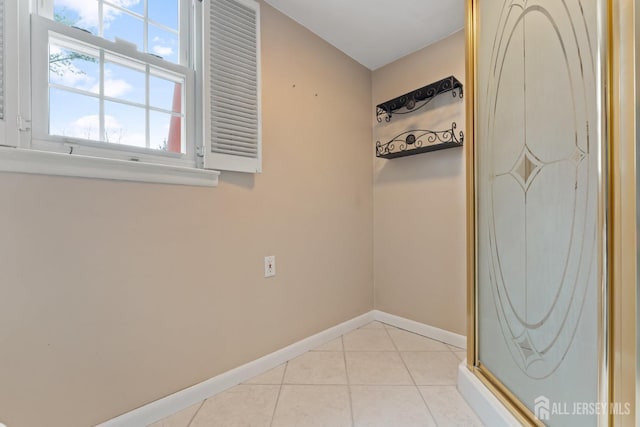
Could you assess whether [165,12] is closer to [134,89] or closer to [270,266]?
[134,89]

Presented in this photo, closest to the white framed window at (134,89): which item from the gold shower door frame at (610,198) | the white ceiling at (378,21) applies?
the white ceiling at (378,21)

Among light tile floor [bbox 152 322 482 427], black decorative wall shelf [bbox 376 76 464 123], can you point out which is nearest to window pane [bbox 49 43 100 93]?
light tile floor [bbox 152 322 482 427]

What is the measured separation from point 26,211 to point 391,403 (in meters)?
1.59

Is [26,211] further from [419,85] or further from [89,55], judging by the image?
[419,85]

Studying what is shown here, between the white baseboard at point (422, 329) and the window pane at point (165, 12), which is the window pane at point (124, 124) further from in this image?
the white baseboard at point (422, 329)

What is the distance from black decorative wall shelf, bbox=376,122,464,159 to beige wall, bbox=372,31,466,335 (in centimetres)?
7

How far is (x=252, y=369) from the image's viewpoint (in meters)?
1.41

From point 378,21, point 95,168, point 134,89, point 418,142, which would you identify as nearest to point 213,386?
point 95,168

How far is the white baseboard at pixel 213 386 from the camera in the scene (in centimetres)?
105

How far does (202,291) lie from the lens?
1260 mm

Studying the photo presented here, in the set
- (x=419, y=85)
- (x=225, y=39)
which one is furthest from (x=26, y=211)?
(x=419, y=85)

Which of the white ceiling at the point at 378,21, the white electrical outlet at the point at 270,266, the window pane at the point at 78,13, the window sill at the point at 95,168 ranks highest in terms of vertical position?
the white ceiling at the point at 378,21

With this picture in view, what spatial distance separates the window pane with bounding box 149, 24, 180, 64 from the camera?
119 centimetres

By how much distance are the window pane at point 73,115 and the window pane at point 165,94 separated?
22 centimetres
